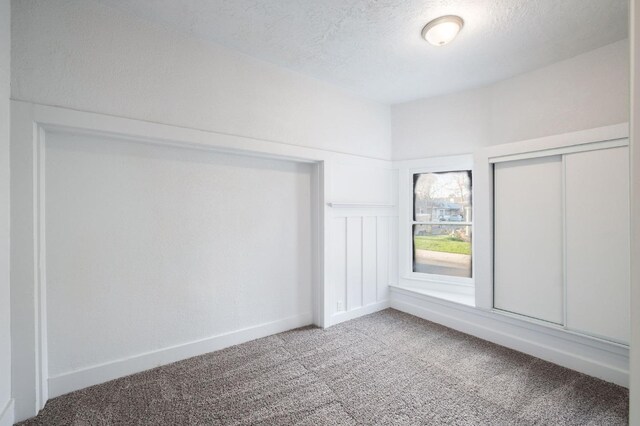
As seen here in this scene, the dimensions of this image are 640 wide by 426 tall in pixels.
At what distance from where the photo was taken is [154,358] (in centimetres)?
239

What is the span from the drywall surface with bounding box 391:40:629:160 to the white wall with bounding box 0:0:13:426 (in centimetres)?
346

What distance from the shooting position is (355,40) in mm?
2404

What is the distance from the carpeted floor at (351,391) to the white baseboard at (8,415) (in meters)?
0.10

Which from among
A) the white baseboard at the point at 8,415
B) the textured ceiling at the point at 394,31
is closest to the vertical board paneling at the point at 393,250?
the textured ceiling at the point at 394,31

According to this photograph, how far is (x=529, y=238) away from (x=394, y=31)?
2.11 metres

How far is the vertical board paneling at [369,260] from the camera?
3557 millimetres

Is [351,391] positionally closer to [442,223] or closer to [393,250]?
[393,250]

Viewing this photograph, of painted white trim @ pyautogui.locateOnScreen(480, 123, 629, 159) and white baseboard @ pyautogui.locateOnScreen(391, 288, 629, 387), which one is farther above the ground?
painted white trim @ pyautogui.locateOnScreen(480, 123, 629, 159)

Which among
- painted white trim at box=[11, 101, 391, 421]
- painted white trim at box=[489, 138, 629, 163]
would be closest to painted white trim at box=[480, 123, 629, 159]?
painted white trim at box=[489, 138, 629, 163]

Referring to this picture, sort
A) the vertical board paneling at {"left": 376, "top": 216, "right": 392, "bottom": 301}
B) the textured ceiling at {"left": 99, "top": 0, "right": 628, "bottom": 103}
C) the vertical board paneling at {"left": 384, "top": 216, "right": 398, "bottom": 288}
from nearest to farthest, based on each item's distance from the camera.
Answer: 1. the textured ceiling at {"left": 99, "top": 0, "right": 628, "bottom": 103}
2. the vertical board paneling at {"left": 376, "top": 216, "right": 392, "bottom": 301}
3. the vertical board paneling at {"left": 384, "top": 216, "right": 398, "bottom": 288}

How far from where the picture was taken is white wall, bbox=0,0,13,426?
5.56 ft

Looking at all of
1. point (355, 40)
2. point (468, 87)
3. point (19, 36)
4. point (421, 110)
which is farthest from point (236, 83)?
point (468, 87)

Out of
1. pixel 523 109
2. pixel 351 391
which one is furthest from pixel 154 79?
pixel 523 109

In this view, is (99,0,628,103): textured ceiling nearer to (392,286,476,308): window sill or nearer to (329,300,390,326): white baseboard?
(392,286,476,308): window sill
